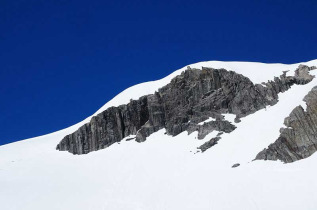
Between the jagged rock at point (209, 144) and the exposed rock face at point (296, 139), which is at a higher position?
the jagged rock at point (209, 144)

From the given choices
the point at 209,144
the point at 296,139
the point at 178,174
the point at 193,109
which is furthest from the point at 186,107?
the point at 296,139

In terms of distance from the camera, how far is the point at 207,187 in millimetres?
39594

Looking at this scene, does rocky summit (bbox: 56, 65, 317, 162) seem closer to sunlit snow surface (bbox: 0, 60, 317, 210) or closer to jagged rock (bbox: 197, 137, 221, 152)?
jagged rock (bbox: 197, 137, 221, 152)

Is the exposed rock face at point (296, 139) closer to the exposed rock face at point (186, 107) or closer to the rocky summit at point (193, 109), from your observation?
the rocky summit at point (193, 109)

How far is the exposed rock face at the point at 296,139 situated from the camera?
135 ft

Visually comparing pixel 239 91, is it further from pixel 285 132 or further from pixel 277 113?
pixel 285 132

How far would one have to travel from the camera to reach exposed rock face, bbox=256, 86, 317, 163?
4119 cm

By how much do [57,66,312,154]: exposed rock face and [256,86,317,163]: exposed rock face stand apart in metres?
10.3

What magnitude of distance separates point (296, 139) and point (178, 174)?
555 inches

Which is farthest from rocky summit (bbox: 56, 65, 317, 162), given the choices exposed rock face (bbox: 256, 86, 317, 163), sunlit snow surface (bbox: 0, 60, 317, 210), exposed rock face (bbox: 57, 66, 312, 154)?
sunlit snow surface (bbox: 0, 60, 317, 210)

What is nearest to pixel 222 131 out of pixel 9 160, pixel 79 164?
pixel 79 164

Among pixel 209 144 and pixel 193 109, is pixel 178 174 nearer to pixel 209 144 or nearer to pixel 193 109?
pixel 209 144

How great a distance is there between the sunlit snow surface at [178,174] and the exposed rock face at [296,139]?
1.16 m

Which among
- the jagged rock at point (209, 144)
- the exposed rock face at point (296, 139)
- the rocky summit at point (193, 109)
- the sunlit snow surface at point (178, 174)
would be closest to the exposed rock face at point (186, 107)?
the rocky summit at point (193, 109)
